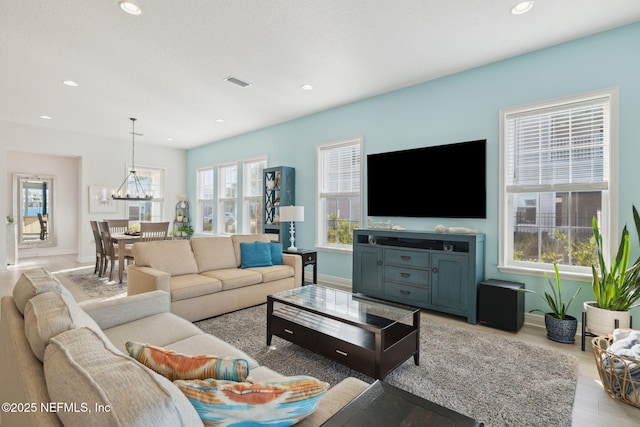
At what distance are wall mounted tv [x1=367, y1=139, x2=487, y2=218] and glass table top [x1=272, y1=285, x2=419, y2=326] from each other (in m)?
1.78

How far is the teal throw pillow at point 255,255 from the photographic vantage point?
163 inches

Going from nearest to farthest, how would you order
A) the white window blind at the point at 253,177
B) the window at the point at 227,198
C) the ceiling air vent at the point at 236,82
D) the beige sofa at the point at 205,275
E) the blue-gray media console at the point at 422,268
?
the beige sofa at the point at 205,275 → the blue-gray media console at the point at 422,268 → the ceiling air vent at the point at 236,82 → the white window blind at the point at 253,177 → the window at the point at 227,198

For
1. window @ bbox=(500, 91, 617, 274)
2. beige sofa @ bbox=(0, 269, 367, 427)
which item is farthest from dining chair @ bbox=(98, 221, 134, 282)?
window @ bbox=(500, 91, 617, 274)

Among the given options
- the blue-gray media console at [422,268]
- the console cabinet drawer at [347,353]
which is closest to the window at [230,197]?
the blue-gray media console at [422,268]

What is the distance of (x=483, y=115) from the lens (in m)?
3.72

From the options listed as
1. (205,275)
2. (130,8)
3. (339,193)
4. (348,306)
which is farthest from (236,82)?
(348,306)

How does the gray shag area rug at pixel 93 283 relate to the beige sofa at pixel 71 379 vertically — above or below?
below

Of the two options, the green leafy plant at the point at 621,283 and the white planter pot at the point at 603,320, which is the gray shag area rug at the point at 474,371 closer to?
the white planter pot at the point at 603,320

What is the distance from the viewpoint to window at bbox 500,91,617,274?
3057 mm

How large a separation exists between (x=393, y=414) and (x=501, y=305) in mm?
2762

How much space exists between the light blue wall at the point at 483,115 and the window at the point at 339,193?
16 cm

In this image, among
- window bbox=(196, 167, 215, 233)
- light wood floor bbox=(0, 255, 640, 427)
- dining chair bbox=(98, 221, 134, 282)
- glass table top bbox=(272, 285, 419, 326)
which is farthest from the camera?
window bbox=(196, 167, 215, 233)

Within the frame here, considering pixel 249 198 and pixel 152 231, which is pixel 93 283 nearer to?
pixel 152 231

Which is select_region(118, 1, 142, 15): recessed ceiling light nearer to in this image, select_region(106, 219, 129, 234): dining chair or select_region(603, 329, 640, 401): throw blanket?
select_region(603, 329, 640, 401): throw blanket
